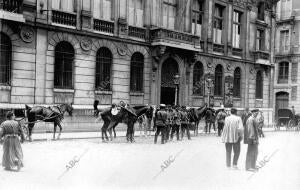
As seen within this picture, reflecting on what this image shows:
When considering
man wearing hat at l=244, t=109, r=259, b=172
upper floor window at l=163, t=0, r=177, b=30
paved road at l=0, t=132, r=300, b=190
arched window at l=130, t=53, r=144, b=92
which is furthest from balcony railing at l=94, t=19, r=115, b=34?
man wearing hat at l=244, t=109, r=259, b=172

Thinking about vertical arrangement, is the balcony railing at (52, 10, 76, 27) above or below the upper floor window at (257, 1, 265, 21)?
below

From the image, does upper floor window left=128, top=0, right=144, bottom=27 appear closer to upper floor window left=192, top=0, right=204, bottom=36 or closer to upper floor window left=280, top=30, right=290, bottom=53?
upper floor window left=192, top=0, right=204, bottom=36

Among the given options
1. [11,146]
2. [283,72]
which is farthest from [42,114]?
[283,72]

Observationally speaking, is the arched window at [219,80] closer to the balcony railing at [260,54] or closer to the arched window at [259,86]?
the balcony railing at [260,54]

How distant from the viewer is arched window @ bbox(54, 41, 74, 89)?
72.7ft

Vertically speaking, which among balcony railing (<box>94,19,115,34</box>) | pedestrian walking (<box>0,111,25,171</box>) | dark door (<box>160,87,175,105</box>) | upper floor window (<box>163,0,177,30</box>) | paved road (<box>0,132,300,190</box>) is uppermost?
upper floor window (<box>163,0,177,30</box>)

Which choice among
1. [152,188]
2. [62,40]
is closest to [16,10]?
[62,40]

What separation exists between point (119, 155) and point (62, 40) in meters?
10.5

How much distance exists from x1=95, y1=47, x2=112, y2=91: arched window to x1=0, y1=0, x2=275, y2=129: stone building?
0.19ft

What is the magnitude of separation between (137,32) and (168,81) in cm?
434

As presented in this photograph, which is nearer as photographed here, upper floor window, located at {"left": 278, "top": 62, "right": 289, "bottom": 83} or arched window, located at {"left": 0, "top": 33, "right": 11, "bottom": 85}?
arched window, located at {"left": 0, "top": 33, "right": 11, "bottom": 85}

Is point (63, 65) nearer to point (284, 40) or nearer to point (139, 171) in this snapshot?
point (139, 171)

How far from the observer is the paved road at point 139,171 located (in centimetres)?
905

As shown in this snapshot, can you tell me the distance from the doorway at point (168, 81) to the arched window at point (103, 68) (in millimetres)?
4717
